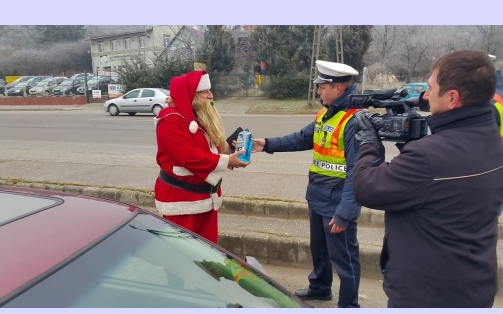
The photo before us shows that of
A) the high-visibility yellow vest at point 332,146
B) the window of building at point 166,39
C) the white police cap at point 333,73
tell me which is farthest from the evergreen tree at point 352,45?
the high-visibility yellow vest at point 332,146

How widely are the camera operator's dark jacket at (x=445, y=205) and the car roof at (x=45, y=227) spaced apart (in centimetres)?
111

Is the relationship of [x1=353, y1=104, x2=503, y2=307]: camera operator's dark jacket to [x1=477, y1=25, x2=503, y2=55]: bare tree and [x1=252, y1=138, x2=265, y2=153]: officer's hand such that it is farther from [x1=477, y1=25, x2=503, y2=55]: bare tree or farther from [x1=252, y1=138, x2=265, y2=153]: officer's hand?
[x1=477, y1=25, x2=503, y2=55]: bare tree

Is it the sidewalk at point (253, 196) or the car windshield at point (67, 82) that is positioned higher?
the car windshield at point (67, 82)

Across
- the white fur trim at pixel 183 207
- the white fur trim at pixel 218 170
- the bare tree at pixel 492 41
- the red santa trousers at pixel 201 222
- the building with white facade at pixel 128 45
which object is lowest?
the red santa trousers at pixel 201 222

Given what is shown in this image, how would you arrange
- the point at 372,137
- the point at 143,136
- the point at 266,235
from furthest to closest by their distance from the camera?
1. the point at 143,136
2. the point at 266,235
3. the point at 372,137

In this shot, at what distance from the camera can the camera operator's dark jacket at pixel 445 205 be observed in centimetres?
→ 171

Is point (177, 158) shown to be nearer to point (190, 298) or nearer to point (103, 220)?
point (103, 220)

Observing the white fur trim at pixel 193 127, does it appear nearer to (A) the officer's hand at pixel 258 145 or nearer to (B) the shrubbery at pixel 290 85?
(A) the officer's hand at pixel 258 145

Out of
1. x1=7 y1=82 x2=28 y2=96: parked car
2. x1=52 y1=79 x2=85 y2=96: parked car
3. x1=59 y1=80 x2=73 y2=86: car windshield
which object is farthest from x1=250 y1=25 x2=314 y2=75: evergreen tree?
x1=7 y1=82 x2=28 y2=96: parked car

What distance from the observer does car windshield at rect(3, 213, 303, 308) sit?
4.74 feet

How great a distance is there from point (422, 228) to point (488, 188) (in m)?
0.30

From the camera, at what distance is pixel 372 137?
2.04 m

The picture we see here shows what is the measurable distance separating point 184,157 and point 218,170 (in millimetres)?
276

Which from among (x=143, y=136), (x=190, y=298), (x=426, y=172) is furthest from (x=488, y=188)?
(x=143, y=136)
